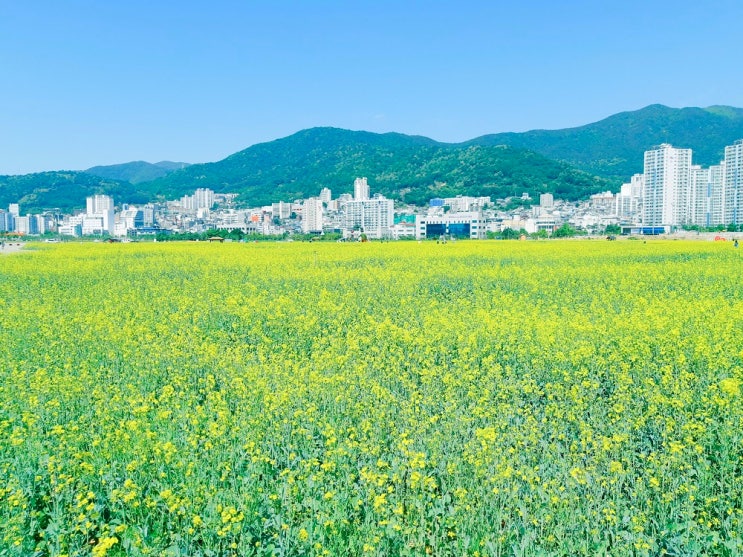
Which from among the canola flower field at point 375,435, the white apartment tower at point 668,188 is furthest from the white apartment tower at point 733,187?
the canola flower field at point 375,435

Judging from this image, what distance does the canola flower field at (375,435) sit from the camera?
4.61 metres

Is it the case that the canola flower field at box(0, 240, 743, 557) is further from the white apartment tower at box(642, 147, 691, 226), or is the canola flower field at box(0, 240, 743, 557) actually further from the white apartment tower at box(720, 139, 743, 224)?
the white apartment tower at box(642, 147, 691, 226)

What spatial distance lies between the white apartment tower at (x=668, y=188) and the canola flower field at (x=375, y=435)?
628ft

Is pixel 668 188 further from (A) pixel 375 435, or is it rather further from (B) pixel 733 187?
(A) pixel 375 435

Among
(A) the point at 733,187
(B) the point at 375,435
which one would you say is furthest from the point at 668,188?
(B) the point at 375,435

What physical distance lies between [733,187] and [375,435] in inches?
7814

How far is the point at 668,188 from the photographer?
181 m

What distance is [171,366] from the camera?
9.22 metres

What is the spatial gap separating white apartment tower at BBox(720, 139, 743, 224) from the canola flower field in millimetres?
184996

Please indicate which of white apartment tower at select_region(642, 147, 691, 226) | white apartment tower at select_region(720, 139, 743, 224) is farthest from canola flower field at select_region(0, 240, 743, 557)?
white apartment tower at select_region(642, 147, 691, 226)

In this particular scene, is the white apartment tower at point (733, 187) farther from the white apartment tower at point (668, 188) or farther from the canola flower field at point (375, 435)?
the canola flower field at point (375, 435)

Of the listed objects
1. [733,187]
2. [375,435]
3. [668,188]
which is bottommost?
[375,435]

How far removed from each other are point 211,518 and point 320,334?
766 cm

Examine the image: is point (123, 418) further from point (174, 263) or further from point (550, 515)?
point (174, 263)
